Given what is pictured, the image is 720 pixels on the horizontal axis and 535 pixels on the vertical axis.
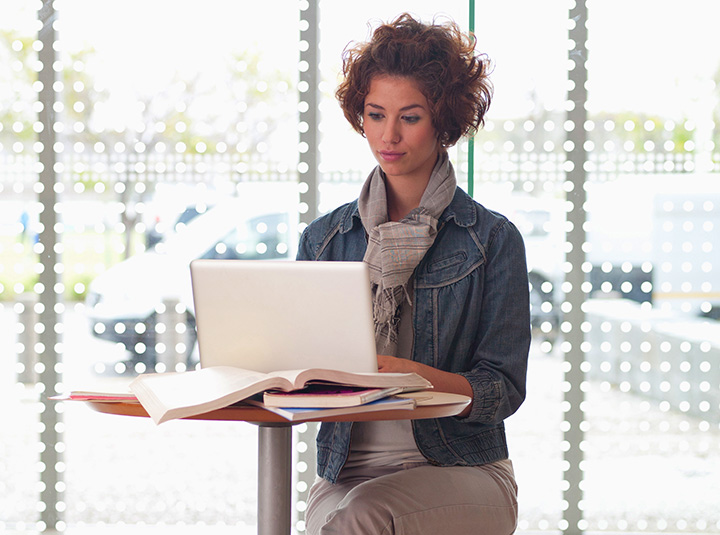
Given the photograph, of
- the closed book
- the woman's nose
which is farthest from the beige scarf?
the closed book

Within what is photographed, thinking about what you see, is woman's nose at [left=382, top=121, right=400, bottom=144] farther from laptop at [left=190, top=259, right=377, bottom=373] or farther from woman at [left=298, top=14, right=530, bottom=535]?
laptop at [left=190, top=259, right=377, bottom=373]

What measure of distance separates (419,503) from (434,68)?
95 centimetres

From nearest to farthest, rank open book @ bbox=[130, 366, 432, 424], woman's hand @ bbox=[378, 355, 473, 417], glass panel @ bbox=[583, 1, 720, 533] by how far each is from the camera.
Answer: open book @ bbox=[130, 366, 432, 424] → woman's hand @ bbox=[378, 355, 473, 417] → glass panel @ bbox=[583, 1, 720, 533]

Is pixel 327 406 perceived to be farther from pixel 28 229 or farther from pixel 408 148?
pixel 28 229

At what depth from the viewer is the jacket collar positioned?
1.70 meters

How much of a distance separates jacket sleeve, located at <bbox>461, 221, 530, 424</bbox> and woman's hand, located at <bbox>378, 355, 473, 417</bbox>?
3 centimetres

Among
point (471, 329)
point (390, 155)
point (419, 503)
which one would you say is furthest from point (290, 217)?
point (419, 503)

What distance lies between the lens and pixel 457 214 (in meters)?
1.71

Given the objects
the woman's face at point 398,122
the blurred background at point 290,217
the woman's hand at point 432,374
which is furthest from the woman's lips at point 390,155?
the blurred background at point 290,217

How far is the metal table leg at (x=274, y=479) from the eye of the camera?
1.29 meters

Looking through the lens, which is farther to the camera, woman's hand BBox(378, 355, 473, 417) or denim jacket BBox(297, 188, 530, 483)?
denim jacket BBox(297, 188, 530, 483)

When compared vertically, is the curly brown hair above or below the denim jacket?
above

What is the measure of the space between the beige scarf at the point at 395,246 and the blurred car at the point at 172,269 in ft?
3.17

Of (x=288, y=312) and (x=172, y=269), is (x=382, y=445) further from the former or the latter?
(x=172, y=269)
